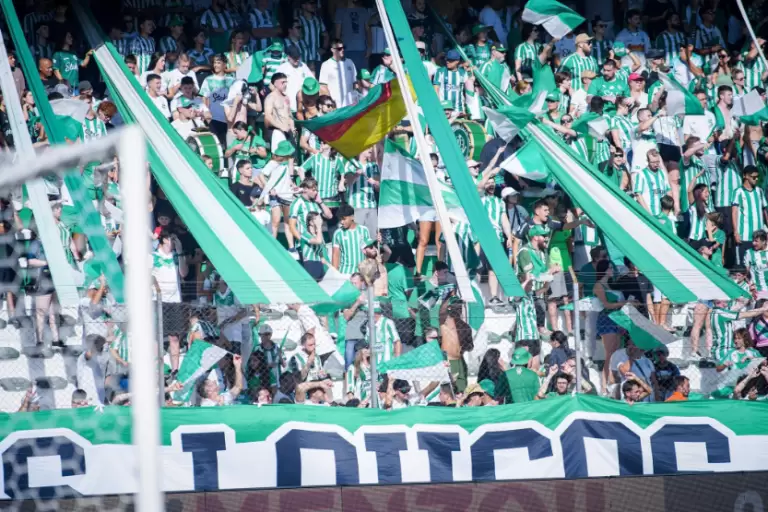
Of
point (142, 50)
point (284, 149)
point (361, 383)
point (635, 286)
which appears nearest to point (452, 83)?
point (284, 149)

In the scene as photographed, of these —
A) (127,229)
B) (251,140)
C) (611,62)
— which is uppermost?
(611,62)

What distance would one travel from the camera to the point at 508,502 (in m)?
7.84

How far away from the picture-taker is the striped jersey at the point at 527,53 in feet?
39.3

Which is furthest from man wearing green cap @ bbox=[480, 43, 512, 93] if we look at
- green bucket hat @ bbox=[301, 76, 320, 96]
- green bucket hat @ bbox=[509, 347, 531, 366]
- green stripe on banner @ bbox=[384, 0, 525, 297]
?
green bucket hat @ bbox=[509, 347, 531, 366]

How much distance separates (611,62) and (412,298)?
4539mm

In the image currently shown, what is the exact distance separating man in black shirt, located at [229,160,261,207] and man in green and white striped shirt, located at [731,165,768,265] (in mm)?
4542

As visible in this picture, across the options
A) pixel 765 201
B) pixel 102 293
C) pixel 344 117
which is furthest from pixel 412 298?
pixel 765 201

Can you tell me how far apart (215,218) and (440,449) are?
113 inches

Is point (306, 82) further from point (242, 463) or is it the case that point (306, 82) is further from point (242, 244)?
point (242, 463)

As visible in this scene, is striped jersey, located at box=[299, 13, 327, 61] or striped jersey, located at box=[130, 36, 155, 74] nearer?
striped jersey, located at box=[130, 36, 155, 74]

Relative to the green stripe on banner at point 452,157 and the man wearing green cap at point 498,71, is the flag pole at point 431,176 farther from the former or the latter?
the man wearing green cap at point 498,71

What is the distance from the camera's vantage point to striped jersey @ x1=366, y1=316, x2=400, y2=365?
811 centimetres

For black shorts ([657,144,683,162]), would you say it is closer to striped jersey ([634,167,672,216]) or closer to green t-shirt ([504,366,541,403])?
striped jersey ([634,167,672,216])

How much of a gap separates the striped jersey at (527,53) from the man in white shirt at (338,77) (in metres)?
1.79
